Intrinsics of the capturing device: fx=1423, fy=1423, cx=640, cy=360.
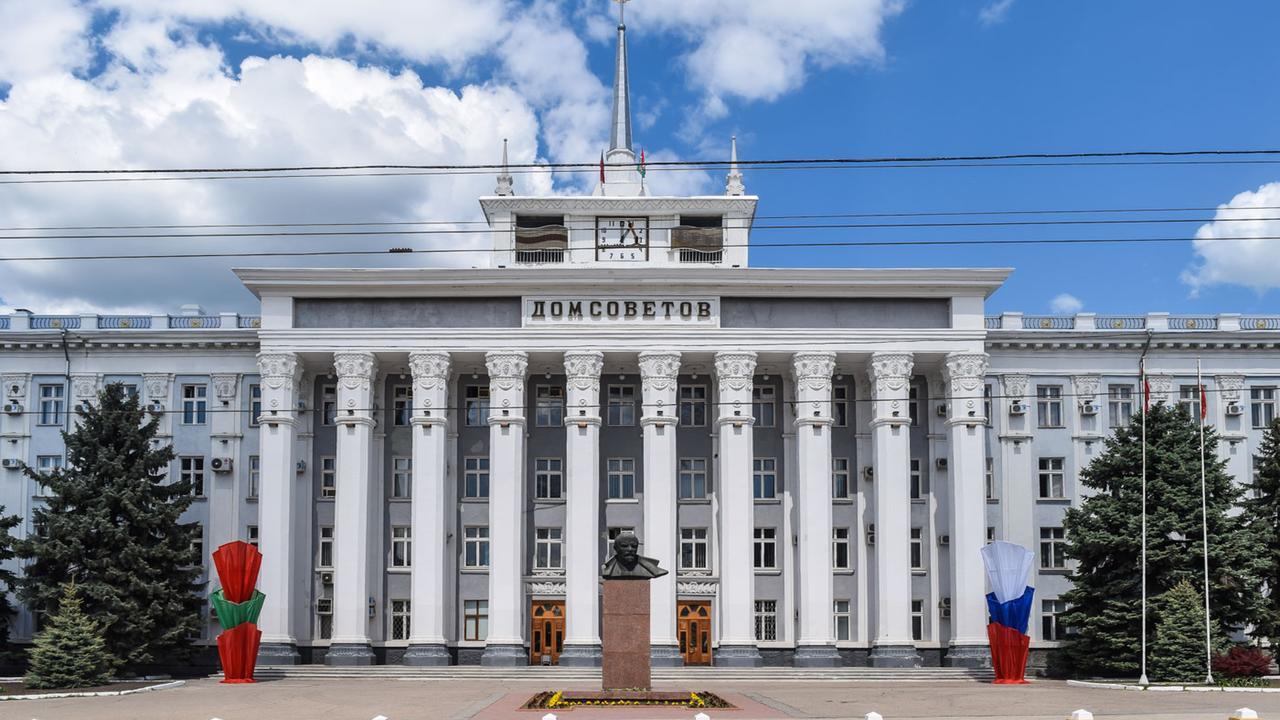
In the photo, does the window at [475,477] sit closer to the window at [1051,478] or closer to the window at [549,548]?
the window at [549,548]

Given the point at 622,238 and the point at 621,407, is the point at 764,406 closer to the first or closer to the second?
the point at 621,407

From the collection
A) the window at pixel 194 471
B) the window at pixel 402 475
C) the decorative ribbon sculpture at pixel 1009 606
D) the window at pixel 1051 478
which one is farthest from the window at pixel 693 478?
the window at pixel 194 471

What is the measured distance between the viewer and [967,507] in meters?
44.3

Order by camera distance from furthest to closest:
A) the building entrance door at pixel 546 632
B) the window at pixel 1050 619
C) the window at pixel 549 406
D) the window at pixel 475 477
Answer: the window at pixel 549 406 < the window at pixel 475 477 < the window at pixel 1050 619 < the building entrance door at pixel 546 632

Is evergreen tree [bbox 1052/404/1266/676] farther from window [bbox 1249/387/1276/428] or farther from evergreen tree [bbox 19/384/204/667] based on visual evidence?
evergreen tree [bbox 19/384/204/667]

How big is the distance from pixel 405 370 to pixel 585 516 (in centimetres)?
805

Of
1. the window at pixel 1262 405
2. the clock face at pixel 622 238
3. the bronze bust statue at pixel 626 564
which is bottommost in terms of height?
the bronze bust statue at pixel 626 564

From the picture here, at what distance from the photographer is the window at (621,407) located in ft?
155

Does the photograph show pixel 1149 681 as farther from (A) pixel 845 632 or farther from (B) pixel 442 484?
(B) pixel 442 484

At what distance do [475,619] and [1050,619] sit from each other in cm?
1870

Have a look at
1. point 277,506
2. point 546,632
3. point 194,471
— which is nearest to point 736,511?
point 546,632

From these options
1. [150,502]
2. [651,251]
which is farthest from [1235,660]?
[150,502]

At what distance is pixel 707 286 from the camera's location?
4512 cm

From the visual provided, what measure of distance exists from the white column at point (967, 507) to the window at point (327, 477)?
65.9 ft
